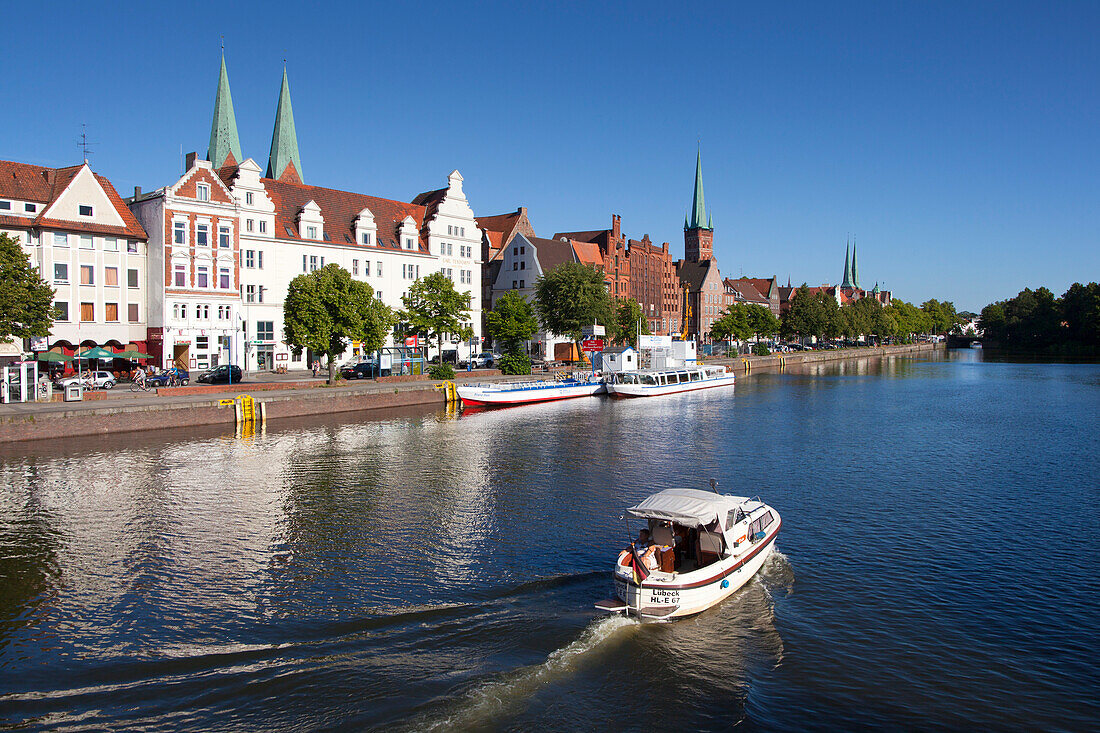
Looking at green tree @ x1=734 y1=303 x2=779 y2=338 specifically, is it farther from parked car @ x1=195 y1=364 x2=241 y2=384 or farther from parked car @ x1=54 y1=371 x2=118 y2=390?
parked car @ x1=54 y1=371 x2=118 y2=390

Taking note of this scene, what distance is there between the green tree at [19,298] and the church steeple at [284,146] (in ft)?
170

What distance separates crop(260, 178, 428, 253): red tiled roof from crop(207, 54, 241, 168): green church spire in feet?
30.2

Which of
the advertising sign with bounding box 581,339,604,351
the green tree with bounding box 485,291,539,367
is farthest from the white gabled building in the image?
the advertising sign with bounding box 581,339,604,351

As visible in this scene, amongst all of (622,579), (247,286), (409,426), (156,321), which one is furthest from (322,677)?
(247,286)

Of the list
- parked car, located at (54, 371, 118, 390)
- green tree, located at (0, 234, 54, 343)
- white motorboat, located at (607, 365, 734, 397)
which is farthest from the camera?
white motorboat, located at (607, 365, 734, 397)

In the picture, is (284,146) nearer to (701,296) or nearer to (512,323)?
(512,323)

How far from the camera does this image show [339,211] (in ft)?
279

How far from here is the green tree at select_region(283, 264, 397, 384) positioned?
59.9m

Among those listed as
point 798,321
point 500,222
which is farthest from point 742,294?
point 500,222

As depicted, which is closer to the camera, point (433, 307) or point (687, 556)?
point (687, 556)

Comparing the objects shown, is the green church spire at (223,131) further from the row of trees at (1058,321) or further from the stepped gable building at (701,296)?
the row of trees at (1058,321)

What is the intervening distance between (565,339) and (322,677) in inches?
3820

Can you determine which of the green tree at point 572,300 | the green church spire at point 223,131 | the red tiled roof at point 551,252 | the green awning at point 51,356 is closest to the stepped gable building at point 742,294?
the red tiled roof at point 551,252

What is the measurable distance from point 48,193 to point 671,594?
2625 inches
